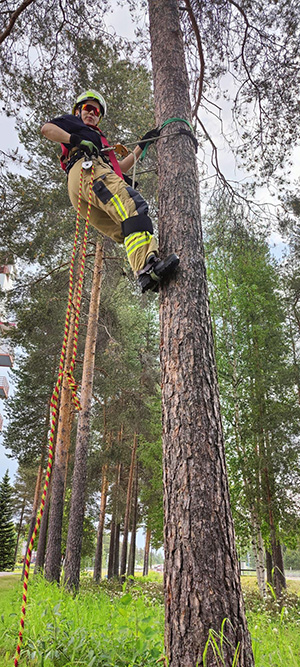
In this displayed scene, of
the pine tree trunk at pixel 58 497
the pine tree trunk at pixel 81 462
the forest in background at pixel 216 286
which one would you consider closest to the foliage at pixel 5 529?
the forest in background at pixel 216 286

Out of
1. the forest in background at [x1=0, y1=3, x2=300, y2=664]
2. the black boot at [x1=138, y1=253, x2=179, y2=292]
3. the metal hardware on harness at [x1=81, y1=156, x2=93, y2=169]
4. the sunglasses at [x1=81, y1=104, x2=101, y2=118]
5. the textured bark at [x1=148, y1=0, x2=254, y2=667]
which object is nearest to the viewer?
the textured bark at [x1=148, y1=0, x2=254, y2=667]

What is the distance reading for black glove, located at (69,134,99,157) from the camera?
10.5 ft

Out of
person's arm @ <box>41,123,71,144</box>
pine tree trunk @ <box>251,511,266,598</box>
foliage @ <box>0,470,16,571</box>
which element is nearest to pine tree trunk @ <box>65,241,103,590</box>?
pine tree trunk @ <box>251,511,266,598</box>

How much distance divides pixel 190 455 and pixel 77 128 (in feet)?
9.93

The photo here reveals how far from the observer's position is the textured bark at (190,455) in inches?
66.6

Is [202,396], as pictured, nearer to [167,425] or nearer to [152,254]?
[167,425]

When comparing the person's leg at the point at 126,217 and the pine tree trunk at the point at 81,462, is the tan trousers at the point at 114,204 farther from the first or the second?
the pine tree trunk at the point at 81,462

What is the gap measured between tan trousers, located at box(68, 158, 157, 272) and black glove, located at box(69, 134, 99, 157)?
95mm

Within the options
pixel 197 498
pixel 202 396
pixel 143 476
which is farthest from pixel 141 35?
pixel 143 476

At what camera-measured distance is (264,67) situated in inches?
233

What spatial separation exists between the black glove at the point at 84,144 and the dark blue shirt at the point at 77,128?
0.14 meters

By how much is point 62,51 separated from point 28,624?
790cm

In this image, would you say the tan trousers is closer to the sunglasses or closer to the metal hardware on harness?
the metal hardware on harness

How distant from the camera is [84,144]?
125 inches
